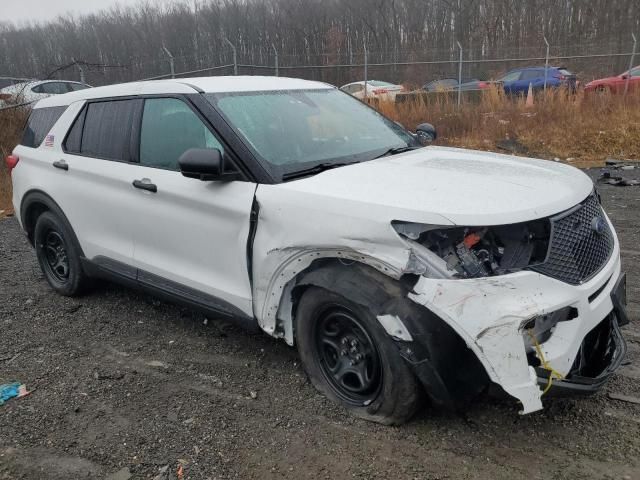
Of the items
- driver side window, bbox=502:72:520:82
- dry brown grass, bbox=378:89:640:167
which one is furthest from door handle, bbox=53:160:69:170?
driver side window, bbox=502:72:520:82

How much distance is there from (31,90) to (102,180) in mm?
12423

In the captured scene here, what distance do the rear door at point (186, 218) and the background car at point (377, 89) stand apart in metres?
10.7

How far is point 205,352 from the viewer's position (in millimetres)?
Result: 3830

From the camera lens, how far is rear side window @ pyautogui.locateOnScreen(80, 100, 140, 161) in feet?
13.2

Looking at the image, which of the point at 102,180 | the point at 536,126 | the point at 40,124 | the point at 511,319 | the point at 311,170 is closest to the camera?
the point at 511,319


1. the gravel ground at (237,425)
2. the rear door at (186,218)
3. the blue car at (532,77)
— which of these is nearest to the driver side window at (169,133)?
the rear door at (186,218)

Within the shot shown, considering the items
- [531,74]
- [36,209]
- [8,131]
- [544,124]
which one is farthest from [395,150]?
[531,74]

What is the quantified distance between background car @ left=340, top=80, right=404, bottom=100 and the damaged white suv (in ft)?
34.6

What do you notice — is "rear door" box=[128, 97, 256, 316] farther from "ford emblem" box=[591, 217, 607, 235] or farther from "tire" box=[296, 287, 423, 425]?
"ford emblem" box=[591, 217, 607, 235]

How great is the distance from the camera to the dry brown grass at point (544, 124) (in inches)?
419

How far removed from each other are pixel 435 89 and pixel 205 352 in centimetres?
1228

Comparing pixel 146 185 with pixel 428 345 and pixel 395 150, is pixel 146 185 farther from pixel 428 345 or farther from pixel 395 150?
pixel 428 345

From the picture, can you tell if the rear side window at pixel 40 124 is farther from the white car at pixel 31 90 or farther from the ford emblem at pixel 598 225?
the ford emblem at pixel 598 225

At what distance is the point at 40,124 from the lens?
16.1ft
